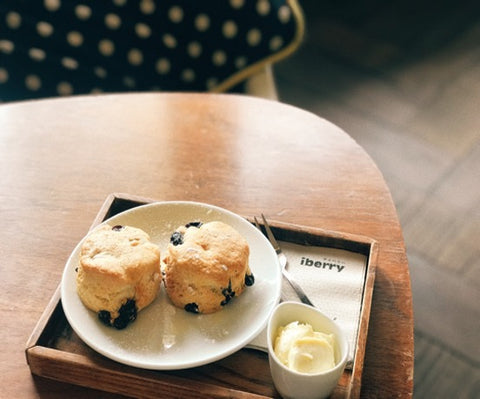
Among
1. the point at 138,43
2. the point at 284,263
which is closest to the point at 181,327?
the point at 284,263

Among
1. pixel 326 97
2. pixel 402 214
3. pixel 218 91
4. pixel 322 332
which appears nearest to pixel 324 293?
pixel 322 332

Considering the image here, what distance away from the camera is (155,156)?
1.00m

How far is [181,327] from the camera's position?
721 mm

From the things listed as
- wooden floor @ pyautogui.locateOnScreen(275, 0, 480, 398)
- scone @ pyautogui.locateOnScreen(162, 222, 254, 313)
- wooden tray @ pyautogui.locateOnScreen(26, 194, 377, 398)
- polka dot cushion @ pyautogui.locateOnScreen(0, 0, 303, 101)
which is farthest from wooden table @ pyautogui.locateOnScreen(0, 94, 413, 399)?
wooden floor @ pyautogui.locateOnScreen(275, 0, 480, 398)

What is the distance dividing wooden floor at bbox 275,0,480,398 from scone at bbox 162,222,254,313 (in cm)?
79

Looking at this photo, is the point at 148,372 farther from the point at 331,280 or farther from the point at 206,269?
the point at 331,280

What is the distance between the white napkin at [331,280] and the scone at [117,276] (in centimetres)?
15

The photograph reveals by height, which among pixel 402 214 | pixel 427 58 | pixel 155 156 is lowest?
pixel 402 214

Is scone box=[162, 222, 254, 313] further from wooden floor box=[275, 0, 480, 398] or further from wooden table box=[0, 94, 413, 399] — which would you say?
wooden floor box=[275, 0, 480, 398]

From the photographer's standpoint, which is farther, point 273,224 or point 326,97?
point 326,97

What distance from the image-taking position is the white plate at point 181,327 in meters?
0.68

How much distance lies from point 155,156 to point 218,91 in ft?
1.34

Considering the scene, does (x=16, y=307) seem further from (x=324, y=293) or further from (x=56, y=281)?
(x=324, y=293)

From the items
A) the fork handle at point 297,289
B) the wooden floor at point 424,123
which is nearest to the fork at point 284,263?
the fork handle at point 297,289
